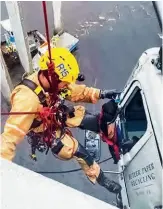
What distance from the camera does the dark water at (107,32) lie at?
540 centimetres

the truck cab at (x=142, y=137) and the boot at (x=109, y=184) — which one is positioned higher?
the truck cab at (x=142, y=137)

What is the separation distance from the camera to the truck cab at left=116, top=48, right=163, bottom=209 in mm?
2701

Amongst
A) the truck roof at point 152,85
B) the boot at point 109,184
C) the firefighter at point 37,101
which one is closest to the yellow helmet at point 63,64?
the firefighter at point 37,101

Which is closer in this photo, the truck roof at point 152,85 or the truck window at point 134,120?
the truck roof at point 152,85

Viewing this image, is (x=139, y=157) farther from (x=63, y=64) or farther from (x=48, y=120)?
(x=63, y=64)

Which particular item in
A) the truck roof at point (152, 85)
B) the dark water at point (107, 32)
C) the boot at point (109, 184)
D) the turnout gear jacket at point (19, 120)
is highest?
the truck roof at point (152, 85)

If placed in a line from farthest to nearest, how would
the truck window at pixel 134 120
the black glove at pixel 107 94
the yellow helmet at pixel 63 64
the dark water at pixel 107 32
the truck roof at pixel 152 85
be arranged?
1. the dark water at pixel 107 32
2. the black glove at pixel 107 94
3. the truck window at pixel 134 120
4. the yellow helmet at pixel 63 64
5. the truck roof at pixel 152 85

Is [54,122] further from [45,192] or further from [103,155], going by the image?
[45,192]

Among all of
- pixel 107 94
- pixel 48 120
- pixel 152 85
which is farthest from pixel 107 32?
pixel 152 85

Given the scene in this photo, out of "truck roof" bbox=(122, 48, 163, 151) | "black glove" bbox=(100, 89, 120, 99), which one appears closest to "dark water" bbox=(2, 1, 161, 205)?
"black glove" bbox=(100, 89, 120, 99)

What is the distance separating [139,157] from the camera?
3035mm

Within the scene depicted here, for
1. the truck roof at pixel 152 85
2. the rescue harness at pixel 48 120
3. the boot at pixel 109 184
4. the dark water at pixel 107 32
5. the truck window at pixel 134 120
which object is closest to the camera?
the truck roof at pixel 152 85

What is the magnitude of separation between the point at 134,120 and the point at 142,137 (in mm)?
745

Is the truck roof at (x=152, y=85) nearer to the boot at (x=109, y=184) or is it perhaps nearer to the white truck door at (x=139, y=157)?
the white truck door at (x=139, y=157)
